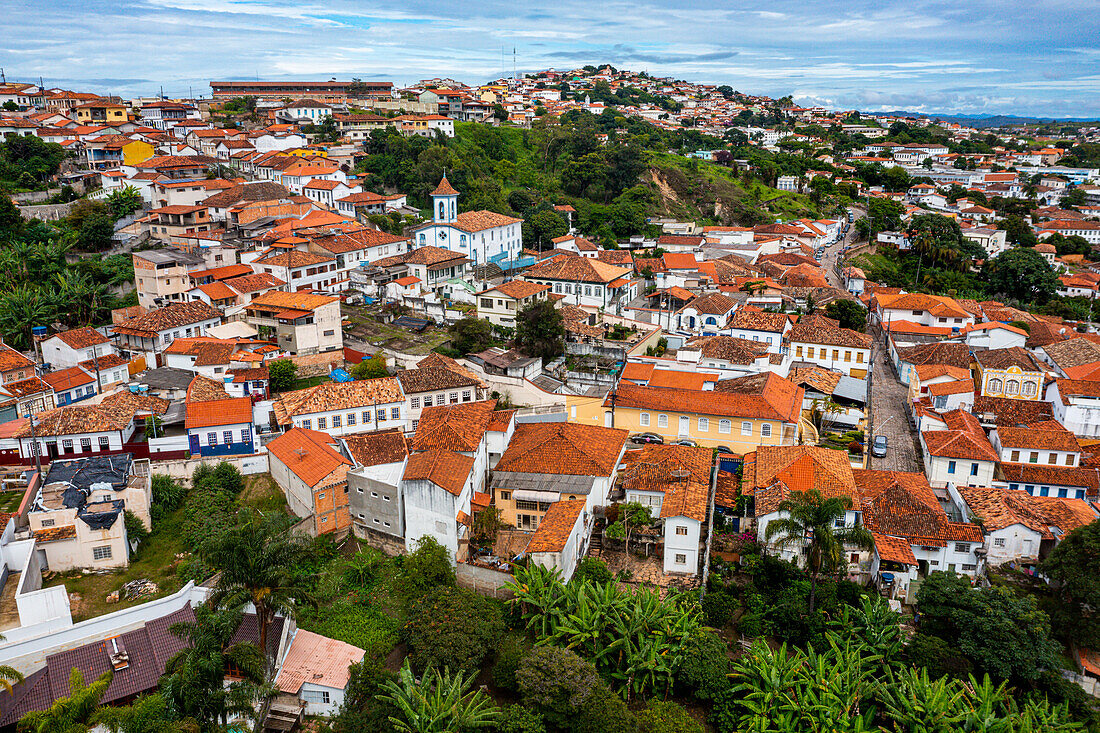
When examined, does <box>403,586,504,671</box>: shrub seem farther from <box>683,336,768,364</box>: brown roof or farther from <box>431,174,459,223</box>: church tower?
<box>431,174,459,223</box>: church tower

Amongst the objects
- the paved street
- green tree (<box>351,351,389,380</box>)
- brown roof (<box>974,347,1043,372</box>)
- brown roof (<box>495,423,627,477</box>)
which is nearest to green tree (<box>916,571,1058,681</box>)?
the paved street

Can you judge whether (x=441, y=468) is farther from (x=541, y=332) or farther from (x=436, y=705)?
(x=541, y=332)

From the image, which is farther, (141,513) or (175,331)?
(175,331)

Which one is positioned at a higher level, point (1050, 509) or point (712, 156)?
point (712, 156)

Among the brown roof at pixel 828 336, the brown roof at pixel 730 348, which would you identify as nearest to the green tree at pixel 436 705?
the brown roof at pixel 730 348

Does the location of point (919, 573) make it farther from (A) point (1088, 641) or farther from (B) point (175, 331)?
(B) point (175, 331)

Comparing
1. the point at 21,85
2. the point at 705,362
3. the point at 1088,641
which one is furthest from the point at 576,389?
the point at 21,85

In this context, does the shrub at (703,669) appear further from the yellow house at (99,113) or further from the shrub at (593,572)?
the yellow house at (99,113)
